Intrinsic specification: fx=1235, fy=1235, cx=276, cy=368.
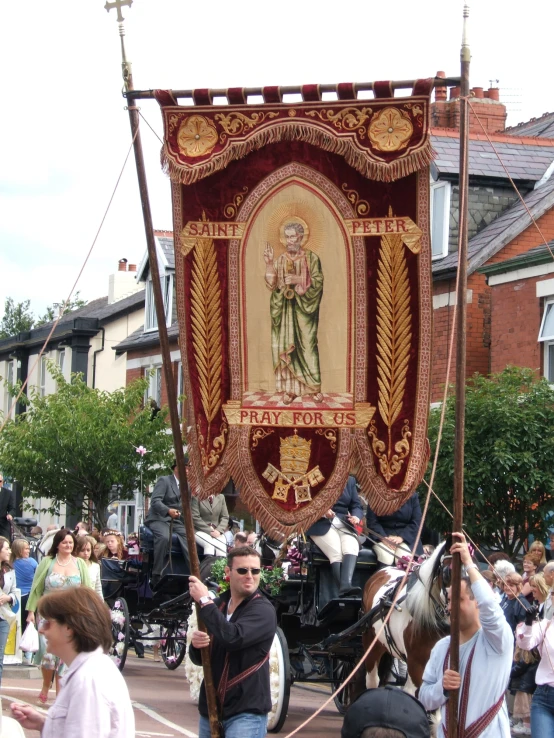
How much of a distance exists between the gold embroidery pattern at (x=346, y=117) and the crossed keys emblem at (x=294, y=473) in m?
2.17

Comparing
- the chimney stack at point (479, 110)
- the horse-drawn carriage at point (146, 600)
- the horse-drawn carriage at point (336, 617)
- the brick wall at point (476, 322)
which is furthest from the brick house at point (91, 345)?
the horse-drawn carriage at point (336, 617)

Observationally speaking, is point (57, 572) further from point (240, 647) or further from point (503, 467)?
point (503, 467)

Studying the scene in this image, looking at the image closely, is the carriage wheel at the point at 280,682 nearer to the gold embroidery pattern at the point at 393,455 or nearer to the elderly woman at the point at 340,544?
the elderly woman at the point at 340,544

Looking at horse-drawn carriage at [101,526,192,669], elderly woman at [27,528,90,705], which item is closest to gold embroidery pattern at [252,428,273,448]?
elderly woman at [27,528,90,705]

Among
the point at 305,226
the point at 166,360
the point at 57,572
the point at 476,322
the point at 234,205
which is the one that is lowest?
the point at 57,572

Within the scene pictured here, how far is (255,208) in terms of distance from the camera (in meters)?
8.56

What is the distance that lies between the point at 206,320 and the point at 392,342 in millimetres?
1305

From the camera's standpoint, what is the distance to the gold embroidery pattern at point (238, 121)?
826 cm

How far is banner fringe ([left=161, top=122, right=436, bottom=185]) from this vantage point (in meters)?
8.11

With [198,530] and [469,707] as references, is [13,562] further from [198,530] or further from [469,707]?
[469,707]

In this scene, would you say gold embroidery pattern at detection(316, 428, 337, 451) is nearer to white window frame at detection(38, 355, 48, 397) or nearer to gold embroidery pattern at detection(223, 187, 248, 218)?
gold embroidery pattern at detection(223, 187, 248, 218)

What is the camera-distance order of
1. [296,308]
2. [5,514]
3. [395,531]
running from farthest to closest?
[5,514]
[395,531]
[296,308]

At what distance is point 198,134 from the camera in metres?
8.32

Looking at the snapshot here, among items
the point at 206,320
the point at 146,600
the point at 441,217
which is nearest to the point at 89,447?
the point at 441,217
